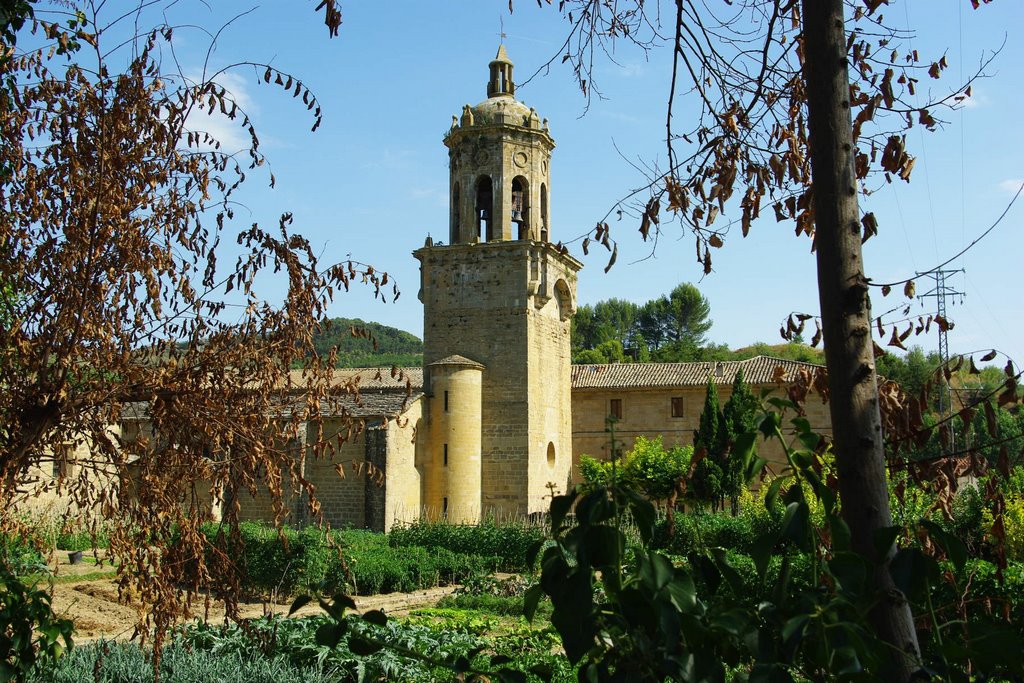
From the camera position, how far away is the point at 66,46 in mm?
5328

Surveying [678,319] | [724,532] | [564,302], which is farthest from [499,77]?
[678,319]

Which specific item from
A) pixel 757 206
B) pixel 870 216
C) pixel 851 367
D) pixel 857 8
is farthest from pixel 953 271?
pixel 857 8

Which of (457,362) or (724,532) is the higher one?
(457,362)

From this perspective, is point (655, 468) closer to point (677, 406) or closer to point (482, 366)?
point (677, 406)

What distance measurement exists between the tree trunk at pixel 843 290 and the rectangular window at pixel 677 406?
112 feet

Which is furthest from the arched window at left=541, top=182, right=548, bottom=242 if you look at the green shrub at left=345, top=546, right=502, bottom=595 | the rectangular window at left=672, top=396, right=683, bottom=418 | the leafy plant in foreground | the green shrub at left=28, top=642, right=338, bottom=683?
the leafy plant in foreground

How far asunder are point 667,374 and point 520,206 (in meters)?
12.7

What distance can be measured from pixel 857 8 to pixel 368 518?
22087 millimetres

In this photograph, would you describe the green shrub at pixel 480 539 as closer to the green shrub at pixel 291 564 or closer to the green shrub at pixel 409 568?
the green shrub at pixel 409 568

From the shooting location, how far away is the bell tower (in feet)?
82.8

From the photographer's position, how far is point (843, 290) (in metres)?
2.39

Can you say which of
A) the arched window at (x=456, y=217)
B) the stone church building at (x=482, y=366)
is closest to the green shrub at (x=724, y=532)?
the stone church building at (x=482, y=366)

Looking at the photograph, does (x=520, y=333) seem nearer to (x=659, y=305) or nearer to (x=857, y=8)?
(x=857, y=8)

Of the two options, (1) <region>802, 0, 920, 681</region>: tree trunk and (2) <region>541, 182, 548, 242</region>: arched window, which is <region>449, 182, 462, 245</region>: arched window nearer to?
(2) <region>541, 182, 548, 242</region>: arched window
